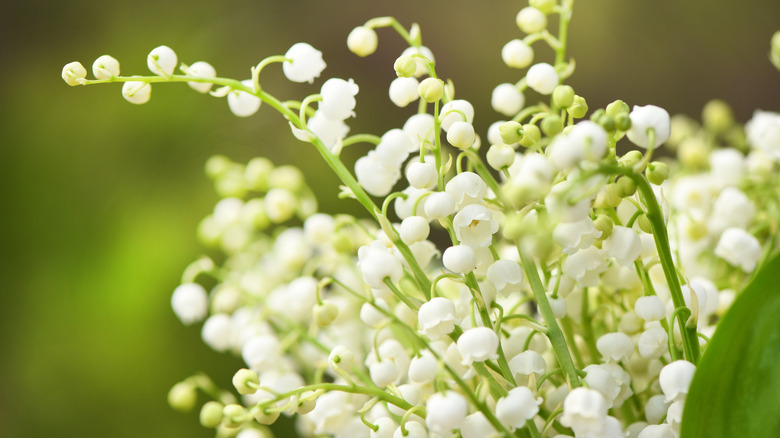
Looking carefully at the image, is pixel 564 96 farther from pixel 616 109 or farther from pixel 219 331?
pixel 219 331

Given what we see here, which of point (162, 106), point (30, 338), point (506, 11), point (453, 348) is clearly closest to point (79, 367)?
point (30, 338)

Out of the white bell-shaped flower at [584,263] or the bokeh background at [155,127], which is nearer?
the white bell-shaped flower at [584,263]

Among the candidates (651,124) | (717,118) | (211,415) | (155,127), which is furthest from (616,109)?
(155,127)

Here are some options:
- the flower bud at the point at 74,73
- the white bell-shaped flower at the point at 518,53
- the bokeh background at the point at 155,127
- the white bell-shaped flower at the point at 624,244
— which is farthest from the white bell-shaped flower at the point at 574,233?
the bokeh background at the point at 155,127

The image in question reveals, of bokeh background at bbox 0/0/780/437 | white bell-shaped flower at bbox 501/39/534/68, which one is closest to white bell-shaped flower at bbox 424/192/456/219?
white bell-shaped flower at bbox 501/39/534/68

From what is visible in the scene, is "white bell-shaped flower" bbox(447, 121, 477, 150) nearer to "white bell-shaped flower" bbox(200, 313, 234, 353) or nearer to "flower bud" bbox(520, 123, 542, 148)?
"flower bud" bbox(520, 123, 542, 148)

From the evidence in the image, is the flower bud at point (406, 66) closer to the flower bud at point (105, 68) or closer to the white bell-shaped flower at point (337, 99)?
the white bell-shaped flower at point (337, 99)
